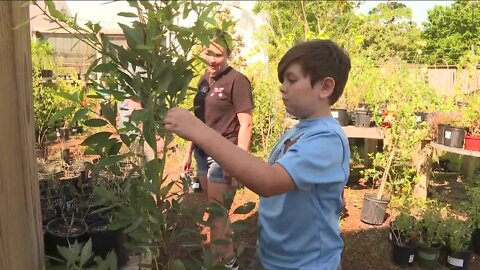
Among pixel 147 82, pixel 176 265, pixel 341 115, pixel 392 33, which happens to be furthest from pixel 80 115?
pixel 392 33

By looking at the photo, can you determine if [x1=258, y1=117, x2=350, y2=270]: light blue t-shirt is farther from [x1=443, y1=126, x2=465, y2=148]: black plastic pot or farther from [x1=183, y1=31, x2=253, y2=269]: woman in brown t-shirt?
[x1=443, y1=126, x2=465, y2=148]: black plastic pot

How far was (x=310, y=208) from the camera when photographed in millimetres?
1310

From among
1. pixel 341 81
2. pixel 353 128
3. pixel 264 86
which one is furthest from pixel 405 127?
pixel 341 81

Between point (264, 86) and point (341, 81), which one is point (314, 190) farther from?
point (264, 86)

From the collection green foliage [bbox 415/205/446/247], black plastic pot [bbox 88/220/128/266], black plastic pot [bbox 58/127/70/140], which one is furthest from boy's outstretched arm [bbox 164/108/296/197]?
black plastic pot [bbox 58/127/70/140]

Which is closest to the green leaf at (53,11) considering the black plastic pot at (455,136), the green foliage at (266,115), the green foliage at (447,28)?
the black plastic pot at (455,136)

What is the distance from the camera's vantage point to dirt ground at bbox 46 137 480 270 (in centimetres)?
378

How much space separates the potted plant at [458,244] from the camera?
3709 mm

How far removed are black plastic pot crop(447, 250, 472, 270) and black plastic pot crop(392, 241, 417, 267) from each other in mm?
299

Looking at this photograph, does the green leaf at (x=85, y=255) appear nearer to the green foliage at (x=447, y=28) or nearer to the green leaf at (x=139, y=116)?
the green leaf at (x=139, y=116)

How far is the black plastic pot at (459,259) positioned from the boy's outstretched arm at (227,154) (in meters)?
3.20

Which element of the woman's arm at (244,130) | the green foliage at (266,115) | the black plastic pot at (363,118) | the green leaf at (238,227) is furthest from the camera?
the green foliage at (266,115)

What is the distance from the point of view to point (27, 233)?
113 cm

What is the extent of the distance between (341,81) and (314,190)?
1.10 feet
